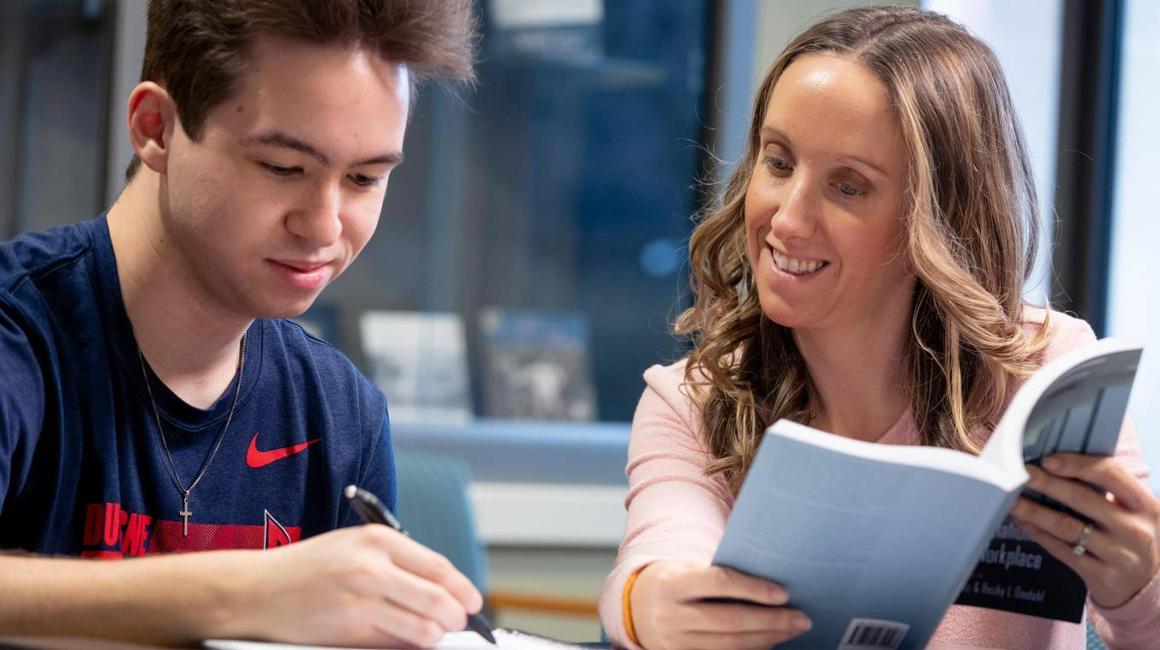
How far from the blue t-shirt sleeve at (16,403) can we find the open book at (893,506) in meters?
0.67

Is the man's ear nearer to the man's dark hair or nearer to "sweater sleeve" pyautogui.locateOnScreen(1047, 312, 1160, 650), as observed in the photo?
the man's dark hair

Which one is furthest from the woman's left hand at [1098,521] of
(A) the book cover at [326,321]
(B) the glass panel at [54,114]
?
(B) the glass panel at [54,114]

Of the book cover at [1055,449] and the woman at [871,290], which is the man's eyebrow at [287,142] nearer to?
the woman at [871,290]

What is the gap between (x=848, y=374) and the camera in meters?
1.64

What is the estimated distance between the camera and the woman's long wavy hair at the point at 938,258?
1.51 meters

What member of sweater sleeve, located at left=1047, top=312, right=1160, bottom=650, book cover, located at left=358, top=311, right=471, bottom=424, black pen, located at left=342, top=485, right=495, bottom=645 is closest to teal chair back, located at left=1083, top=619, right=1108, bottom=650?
sweater sleeve, located at left=1047, top=312, right=1160, bottom=650

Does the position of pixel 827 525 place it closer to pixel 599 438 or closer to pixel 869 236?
pixel 869 236

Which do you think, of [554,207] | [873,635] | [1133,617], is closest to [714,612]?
[873,635]

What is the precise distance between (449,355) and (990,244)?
2.60m

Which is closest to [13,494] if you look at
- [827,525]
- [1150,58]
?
[827,525]

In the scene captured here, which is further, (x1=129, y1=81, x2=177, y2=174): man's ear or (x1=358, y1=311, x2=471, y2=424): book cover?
(x1=358, y1=311, x2=471, y2=424): book cover

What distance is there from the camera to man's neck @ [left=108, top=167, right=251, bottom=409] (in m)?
1.36

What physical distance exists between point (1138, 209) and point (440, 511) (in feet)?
6.58

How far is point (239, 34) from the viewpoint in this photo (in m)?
1.27
